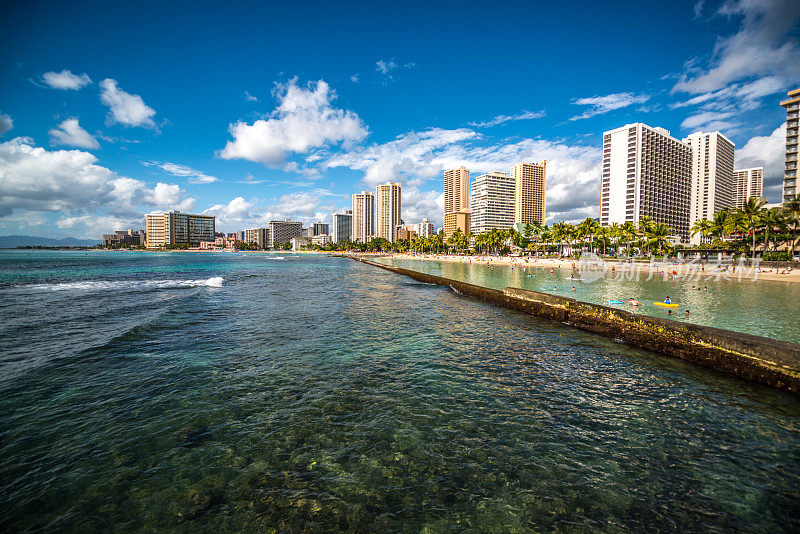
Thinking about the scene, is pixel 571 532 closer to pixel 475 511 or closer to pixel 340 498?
pixel 475 511

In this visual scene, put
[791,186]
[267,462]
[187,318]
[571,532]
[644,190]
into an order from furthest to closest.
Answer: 1. [644,190]
2. [791,186]
3. [187,318]
4. [267,462]
5. [571,532]

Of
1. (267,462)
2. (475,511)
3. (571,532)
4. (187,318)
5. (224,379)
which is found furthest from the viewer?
(187,318)

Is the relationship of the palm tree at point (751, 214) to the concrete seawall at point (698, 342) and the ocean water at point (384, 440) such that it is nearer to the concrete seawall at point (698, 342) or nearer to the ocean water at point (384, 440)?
the concrete seawall at point (698, 342)

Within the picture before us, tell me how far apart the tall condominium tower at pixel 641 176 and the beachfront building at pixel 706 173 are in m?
25.9

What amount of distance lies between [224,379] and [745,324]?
2769cm

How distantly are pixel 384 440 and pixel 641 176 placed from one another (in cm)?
19155

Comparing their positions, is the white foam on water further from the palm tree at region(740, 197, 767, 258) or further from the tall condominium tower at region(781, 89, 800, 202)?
the tall condominium tower at region(781, 89, 800, 202)

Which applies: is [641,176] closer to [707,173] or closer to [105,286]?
[707,173]

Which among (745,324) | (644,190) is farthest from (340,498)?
(644,190)

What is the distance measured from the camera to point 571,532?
4.95m

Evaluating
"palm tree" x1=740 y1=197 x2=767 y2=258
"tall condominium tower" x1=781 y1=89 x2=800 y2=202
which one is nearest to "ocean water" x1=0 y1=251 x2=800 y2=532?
"palm tree" x1=740 y1=197 x2=767 y2=258

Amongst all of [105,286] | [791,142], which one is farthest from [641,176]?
[105,286]

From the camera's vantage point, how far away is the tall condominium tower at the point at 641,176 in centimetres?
15312

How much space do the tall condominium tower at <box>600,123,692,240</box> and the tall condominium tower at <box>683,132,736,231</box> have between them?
84.6 ft
